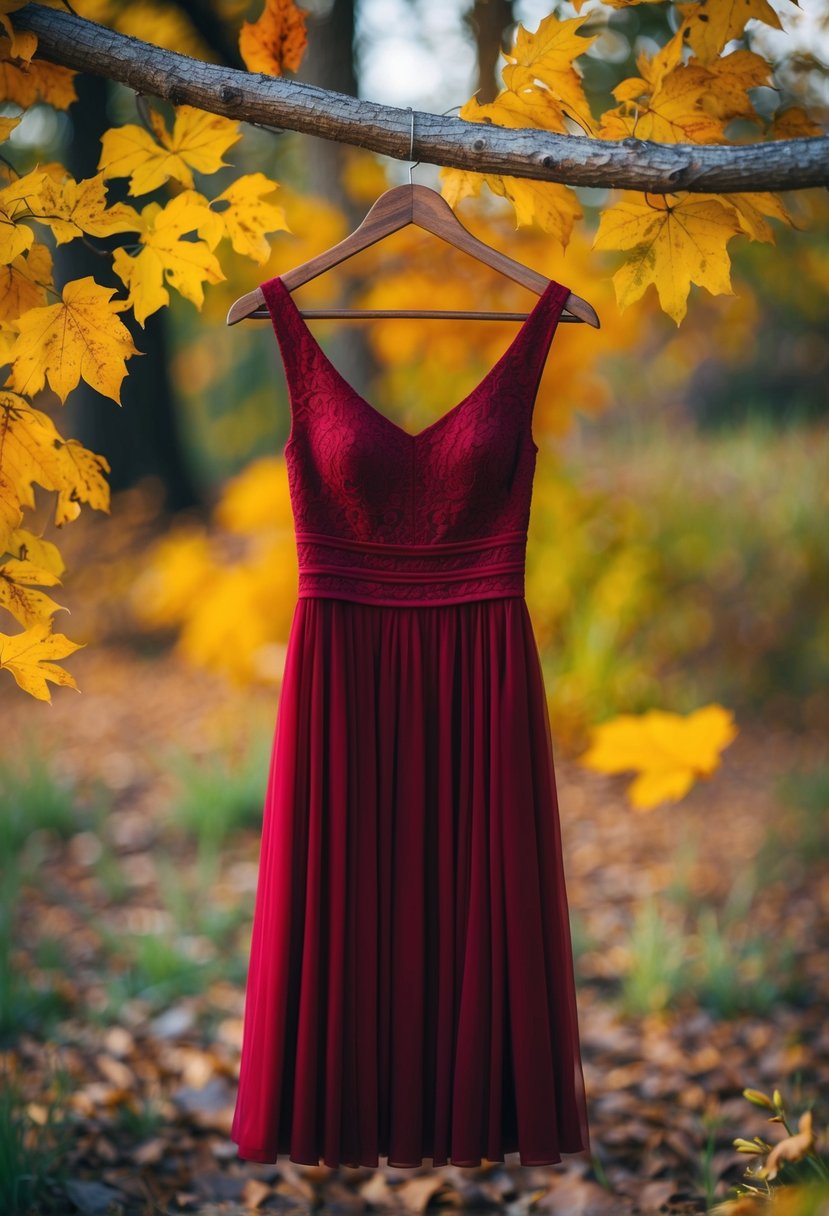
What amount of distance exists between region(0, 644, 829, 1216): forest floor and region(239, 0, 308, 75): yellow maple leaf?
6.33ft

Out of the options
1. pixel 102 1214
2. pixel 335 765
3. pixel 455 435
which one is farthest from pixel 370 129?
pixel 102 1214

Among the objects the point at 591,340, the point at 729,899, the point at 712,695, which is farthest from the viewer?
the point at 712,695

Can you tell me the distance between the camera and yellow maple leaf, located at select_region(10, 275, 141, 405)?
1.33 metres

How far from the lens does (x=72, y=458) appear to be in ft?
5.04

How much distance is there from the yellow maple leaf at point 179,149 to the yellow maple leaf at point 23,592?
58cm

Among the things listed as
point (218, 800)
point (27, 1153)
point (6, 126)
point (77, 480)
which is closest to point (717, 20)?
point (6, 126)

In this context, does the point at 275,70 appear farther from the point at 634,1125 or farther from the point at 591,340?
the point at 591,340

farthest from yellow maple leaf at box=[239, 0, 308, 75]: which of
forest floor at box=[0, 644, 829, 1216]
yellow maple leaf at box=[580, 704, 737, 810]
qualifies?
forest floor at box=[0, 644, 829, 1216]

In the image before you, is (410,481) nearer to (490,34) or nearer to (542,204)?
(542,204)

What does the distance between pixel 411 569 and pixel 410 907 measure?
489 millimetres

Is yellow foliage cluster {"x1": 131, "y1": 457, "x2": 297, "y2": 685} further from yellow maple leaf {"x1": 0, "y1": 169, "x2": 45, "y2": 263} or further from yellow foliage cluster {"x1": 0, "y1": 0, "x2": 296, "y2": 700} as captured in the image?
yellow maple leaf {"x1": 0, "y1": 169, "x2": 45, "y2": 263}

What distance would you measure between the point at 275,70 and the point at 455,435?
0.67 meters

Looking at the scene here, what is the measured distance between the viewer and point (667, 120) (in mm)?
1460

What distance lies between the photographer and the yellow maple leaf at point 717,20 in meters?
1.40
